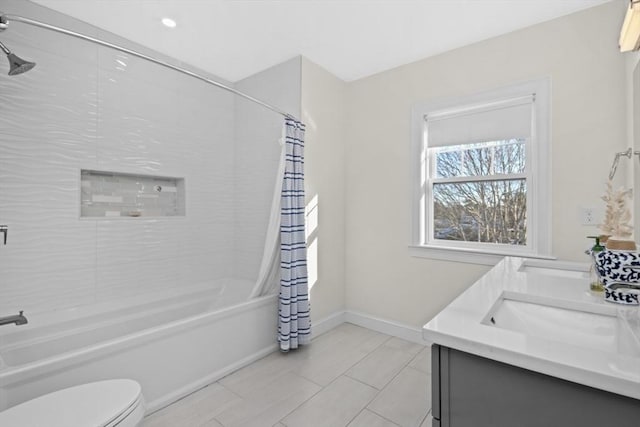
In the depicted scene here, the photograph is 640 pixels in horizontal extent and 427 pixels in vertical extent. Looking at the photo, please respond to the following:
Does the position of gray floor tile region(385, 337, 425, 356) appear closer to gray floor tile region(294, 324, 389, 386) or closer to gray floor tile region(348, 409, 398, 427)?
gray floor tile region(294, 324, 389, 386)

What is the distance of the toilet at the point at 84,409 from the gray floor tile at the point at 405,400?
1.28 metres

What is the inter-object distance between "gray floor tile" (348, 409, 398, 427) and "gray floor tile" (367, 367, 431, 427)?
3 centimetres

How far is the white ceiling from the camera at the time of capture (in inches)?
77.1

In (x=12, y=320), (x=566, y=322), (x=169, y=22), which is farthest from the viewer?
(x=169, y=22)

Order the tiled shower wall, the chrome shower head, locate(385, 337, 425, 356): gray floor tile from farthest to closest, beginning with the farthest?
locate(385, 337, 425, 356): gray floor tile, the tiled shower wall, the chrome shower head

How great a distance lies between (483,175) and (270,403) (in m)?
2.28

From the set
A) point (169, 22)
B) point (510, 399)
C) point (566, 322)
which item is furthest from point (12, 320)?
point (566, 322)

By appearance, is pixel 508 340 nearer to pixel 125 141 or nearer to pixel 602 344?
pixel 602 344

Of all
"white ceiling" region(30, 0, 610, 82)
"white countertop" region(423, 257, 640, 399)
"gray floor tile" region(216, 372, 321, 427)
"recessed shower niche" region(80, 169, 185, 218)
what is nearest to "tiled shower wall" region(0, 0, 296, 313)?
"recessed shower niche" region(80, 169, 185, 218)

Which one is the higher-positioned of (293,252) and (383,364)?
(293,252)

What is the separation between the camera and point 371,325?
2.91 metres

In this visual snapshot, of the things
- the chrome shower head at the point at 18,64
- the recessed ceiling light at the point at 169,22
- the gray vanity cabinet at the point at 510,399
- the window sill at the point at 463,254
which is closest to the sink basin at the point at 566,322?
the gray vanity cabinet at the point at 510,399

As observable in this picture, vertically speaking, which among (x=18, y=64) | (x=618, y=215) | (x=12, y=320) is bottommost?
(x=12, y=320)

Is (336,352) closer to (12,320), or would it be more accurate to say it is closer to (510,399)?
(510,399)
